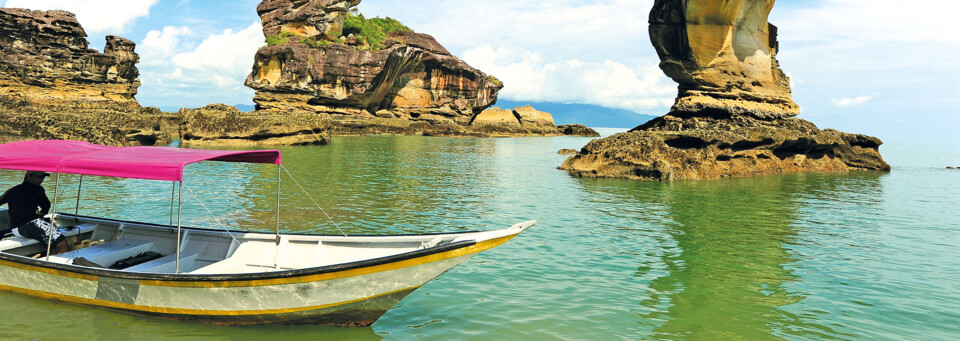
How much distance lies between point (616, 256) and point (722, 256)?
2380 mm

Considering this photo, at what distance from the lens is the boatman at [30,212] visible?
8.25 meters

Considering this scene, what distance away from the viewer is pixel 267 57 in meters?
70.3

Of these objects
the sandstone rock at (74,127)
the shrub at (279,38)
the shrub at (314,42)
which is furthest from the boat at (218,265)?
the shrub at (279,38)

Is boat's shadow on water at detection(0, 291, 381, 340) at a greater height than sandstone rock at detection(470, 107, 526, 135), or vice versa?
sandstone rock at detection(470, 107, 526, 135)

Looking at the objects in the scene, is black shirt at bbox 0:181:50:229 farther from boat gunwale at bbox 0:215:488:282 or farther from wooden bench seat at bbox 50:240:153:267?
boat gunwale at bbox 0:215:488:282

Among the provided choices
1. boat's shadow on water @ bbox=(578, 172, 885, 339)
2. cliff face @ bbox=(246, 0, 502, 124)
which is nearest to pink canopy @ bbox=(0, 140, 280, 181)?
boat's shadow on water @ bbox=(578, 172, 885, 339)

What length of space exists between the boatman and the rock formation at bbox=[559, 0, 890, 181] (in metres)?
20.8

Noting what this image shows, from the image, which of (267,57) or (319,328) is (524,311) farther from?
(267,57)

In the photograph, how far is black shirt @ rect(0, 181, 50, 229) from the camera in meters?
8.43

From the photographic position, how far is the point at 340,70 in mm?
74312

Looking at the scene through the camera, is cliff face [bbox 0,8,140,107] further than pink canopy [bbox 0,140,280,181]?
Yes

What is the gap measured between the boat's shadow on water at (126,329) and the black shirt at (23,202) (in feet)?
6.34

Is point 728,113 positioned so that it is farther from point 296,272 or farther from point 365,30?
point 365,30

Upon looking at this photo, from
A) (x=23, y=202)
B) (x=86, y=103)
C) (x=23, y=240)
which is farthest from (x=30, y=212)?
(x=86, y=103)
